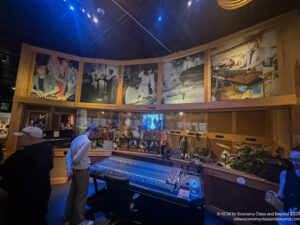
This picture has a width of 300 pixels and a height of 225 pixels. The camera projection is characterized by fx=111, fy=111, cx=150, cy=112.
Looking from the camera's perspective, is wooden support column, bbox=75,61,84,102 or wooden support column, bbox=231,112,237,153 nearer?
wooden support column, bbox=231,112,237,153

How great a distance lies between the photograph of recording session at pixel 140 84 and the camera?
3.21 meters

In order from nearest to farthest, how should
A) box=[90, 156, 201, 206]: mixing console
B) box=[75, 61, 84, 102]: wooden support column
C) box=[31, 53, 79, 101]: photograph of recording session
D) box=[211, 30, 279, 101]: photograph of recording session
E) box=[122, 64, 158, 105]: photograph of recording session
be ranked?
box=[90, 156, 201, 206]: mixing console → box=[211, 30, 279, 101]: photograph of recording session → box=[31, 53, 79, 101]: photograph of recording session → box=[122, 64, 158, 105]: photograph of recording session → box=[75, 61, 84, 102]: wooden support column

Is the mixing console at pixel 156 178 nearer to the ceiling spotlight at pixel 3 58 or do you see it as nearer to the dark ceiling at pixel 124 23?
the dark ceiling at pixel 124 23

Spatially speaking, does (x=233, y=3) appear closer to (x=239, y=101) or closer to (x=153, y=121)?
(x=239, y=101)

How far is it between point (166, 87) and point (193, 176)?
2.13m

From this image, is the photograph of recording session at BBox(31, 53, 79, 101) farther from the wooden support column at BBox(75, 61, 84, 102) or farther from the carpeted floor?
the carpeted floor

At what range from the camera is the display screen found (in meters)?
3.14

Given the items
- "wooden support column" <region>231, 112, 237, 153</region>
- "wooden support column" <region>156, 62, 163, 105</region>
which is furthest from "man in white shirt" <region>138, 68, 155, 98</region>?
"wooden support column" <region>231, 112, 237, 153</region>

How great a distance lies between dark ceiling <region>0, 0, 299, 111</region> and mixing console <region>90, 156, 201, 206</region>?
2710 millimetres

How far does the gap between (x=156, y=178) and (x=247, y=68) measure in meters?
2.50

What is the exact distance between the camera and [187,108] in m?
2.58

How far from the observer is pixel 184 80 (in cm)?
281

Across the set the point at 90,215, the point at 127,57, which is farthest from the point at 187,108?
the point at 90,215

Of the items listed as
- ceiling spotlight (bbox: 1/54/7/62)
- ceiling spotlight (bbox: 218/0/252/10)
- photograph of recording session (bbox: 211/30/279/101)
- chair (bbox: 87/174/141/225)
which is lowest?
chair (bbox: 87/174/141/225)
